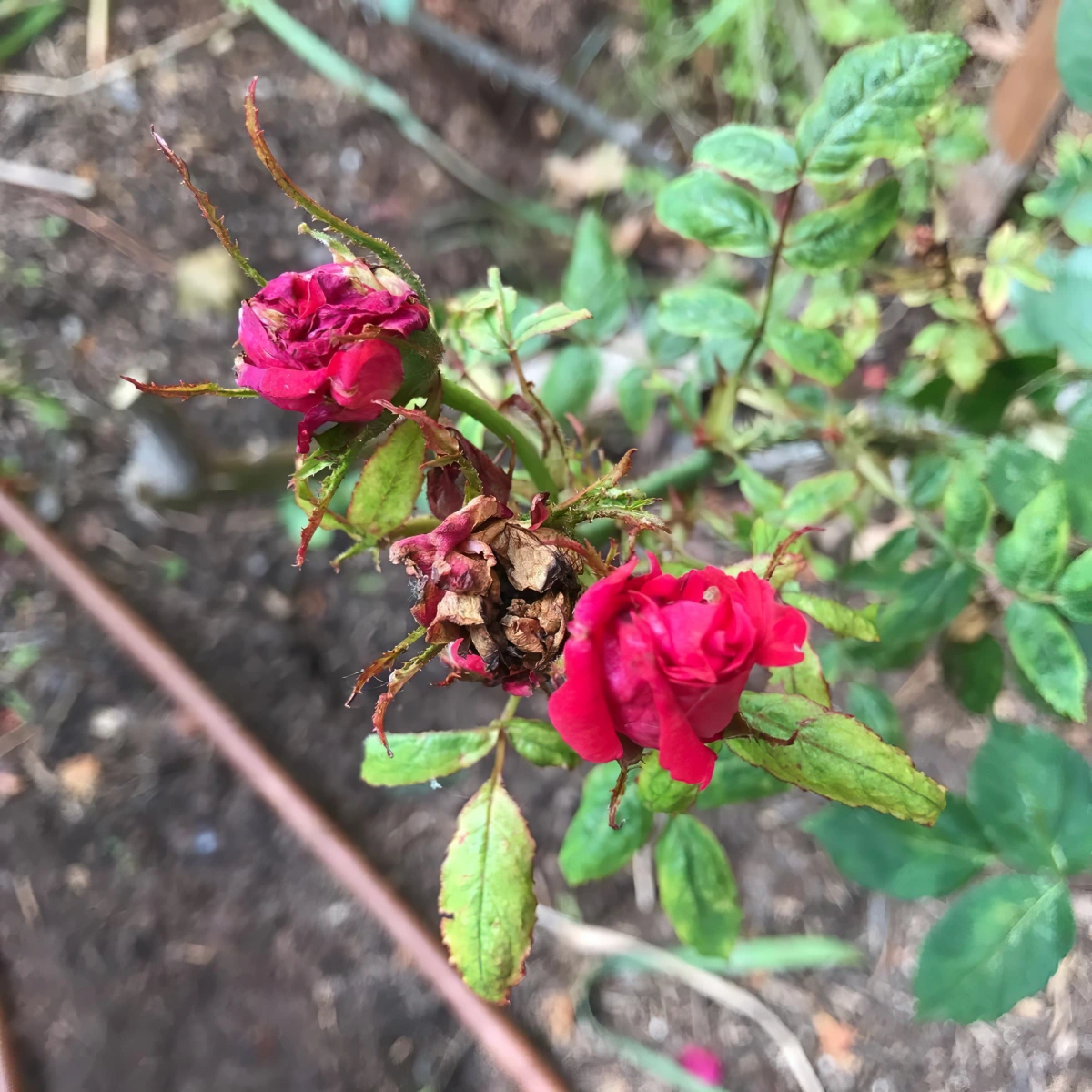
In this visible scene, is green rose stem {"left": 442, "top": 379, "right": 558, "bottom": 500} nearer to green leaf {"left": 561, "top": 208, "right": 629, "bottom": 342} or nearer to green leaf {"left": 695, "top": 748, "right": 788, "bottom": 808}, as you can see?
green leaf {"left": 695, "top": 748, "right": 788, "bottom": 808}

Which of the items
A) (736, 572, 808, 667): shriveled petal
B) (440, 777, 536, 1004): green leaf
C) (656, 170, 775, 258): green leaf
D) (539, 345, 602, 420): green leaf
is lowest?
(440, 777, 536, 1004): green leaf

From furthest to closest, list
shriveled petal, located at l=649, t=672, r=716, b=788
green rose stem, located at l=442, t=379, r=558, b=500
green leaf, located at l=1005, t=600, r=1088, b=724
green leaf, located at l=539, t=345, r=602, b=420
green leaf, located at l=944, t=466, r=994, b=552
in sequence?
green leaf, located at l=539, t=345, r=602, b=420 → green leaf, located at l=944, t=466, r=994, b=552 → green leaf, located at l=1005, t=600, r=1088, b=724 → green rose stem, located at l=442, t=379, r=558, b=500 → shriveled petal, located at l=649, t=672, r=716, b=788

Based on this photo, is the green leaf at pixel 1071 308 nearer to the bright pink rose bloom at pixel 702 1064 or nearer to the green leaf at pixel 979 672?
the green leaf at pixel 979 672

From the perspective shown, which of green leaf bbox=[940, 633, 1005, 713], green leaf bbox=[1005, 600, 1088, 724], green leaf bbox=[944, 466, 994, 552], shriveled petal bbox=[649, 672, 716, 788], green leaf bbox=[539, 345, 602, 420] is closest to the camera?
shriveled petal bbox=[649, 672, 716, 788]

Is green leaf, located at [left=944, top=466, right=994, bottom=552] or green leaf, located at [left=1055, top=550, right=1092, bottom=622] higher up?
green leaf, located at [left=1055, top=550, right=1092, bottom=622]

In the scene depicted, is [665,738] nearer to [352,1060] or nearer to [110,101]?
[352,1060]

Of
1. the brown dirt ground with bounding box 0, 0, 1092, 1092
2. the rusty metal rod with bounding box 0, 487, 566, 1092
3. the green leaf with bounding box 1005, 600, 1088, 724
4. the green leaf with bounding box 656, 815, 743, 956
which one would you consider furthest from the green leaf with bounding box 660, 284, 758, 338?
the rusty metal rod with bounding box 0, 487, 566, 1092

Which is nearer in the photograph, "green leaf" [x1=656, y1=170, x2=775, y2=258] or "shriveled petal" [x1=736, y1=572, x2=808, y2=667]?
"shriveled petal" [x1=736, y1=572, x2=808, y2=667]
